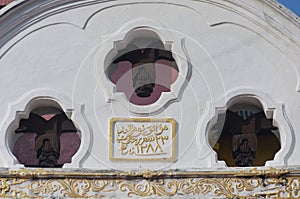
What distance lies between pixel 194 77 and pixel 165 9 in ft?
3.00

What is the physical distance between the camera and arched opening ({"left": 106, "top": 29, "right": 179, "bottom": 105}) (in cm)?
1498

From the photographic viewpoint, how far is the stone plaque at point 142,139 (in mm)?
13945

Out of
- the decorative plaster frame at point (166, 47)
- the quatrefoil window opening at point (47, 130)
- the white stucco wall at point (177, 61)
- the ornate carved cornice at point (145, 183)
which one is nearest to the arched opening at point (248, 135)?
the white stucco wall at point (177, 61)

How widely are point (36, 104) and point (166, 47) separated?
5.41ft

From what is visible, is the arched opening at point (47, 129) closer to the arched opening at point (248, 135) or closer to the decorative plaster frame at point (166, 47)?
the decorative plaster frame at point (166, 47)

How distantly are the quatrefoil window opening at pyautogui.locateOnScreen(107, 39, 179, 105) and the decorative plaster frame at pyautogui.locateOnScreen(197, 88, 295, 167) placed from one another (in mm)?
984

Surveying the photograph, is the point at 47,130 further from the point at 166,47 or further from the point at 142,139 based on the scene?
the point at 166,47

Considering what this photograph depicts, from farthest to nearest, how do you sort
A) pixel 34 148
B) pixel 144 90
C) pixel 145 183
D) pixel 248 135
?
1. pixel 34 148
2. pixel 144 90
3. pixel 248 135
4. pixel 145 183

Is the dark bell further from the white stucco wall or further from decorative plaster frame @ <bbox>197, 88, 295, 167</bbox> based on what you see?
decorative plaster frame @ <bbox>197, 88, 295, 167</bbox>

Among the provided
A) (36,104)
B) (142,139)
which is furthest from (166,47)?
(36,104)

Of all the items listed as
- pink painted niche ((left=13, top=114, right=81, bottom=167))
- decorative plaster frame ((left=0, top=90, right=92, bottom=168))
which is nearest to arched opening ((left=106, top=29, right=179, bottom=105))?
decorative plaster frame ((left=0, top=90, right=92, bottom=168))

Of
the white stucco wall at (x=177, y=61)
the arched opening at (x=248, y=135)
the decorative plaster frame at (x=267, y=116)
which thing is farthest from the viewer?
the arched opening at (x=248, y=135)

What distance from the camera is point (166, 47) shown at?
47.9ft

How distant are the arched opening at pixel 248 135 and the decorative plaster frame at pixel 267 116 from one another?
0.23 m
